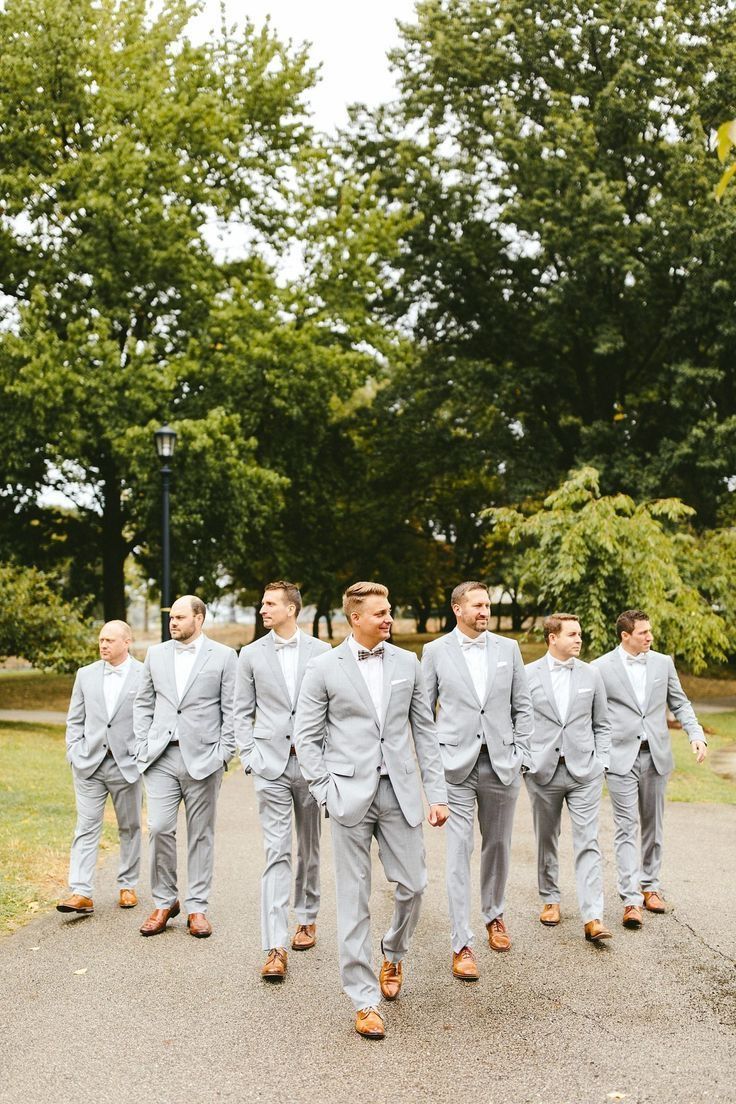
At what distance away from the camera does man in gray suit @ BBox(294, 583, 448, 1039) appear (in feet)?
17.4

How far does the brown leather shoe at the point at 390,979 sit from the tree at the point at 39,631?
13832 millimetres

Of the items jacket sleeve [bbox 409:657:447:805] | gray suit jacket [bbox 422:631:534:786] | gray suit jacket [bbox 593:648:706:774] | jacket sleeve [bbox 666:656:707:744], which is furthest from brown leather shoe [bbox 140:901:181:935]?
jacket sleeve [bbox 666:656:707:744]

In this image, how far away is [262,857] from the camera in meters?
9.24

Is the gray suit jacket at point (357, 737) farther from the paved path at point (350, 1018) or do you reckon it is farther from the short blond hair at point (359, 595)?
the paved path at point (350, 1018)

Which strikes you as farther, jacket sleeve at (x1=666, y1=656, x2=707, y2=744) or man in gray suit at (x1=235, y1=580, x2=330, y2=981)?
jacket sleeve at (x1=666, y1=656, x2=707, y2=744)

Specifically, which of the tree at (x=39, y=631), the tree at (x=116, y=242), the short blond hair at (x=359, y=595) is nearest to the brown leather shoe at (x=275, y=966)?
the short blond hair at (x=359, y=595)

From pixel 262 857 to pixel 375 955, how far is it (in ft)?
9.96

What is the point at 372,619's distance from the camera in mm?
5395

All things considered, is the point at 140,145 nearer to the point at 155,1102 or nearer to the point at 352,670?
the point at 352,670

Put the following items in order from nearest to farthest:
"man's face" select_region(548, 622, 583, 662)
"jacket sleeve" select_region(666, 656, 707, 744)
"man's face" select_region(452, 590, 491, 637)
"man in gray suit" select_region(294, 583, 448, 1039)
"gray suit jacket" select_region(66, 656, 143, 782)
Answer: "man in gray suit" select_region(294, 583, 448, 1039)
"man's face" select_region(452, 590, 491, 637)
"man's face" select_region(548, 622, 583, 662)
"jacket sleeve" select_region(666, 656, 707, 744)
"gray suit jacket" select_region(66, 656, 143, 782)

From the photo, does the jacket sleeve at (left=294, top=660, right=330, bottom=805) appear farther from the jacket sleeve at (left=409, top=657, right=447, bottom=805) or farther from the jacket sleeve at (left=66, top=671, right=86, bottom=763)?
the jacket sleeve at (left=66, top=671, right=86, bottom=763)

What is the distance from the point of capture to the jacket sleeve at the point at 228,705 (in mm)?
6910

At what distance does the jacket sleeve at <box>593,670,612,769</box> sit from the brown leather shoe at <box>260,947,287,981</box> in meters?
2.49

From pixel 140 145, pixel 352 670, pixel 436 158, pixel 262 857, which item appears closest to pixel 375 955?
pixel 352 670
